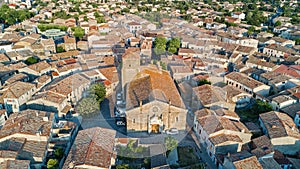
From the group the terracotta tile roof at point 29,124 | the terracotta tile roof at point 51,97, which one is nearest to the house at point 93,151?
the terracotta tile roof at point 29,124

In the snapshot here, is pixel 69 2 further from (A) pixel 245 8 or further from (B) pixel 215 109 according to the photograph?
(B) pixel 215 109

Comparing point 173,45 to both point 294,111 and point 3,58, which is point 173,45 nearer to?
point 294,111

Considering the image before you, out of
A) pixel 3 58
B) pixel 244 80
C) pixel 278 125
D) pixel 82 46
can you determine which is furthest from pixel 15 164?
pixel 82 46

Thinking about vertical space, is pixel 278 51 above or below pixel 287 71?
above

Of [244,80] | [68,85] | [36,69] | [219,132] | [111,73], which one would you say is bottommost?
[219,132]

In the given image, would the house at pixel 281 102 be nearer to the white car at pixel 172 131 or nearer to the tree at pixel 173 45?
the white car at pixel 172 131

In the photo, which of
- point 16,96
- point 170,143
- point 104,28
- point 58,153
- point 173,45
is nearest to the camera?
point 58,153
